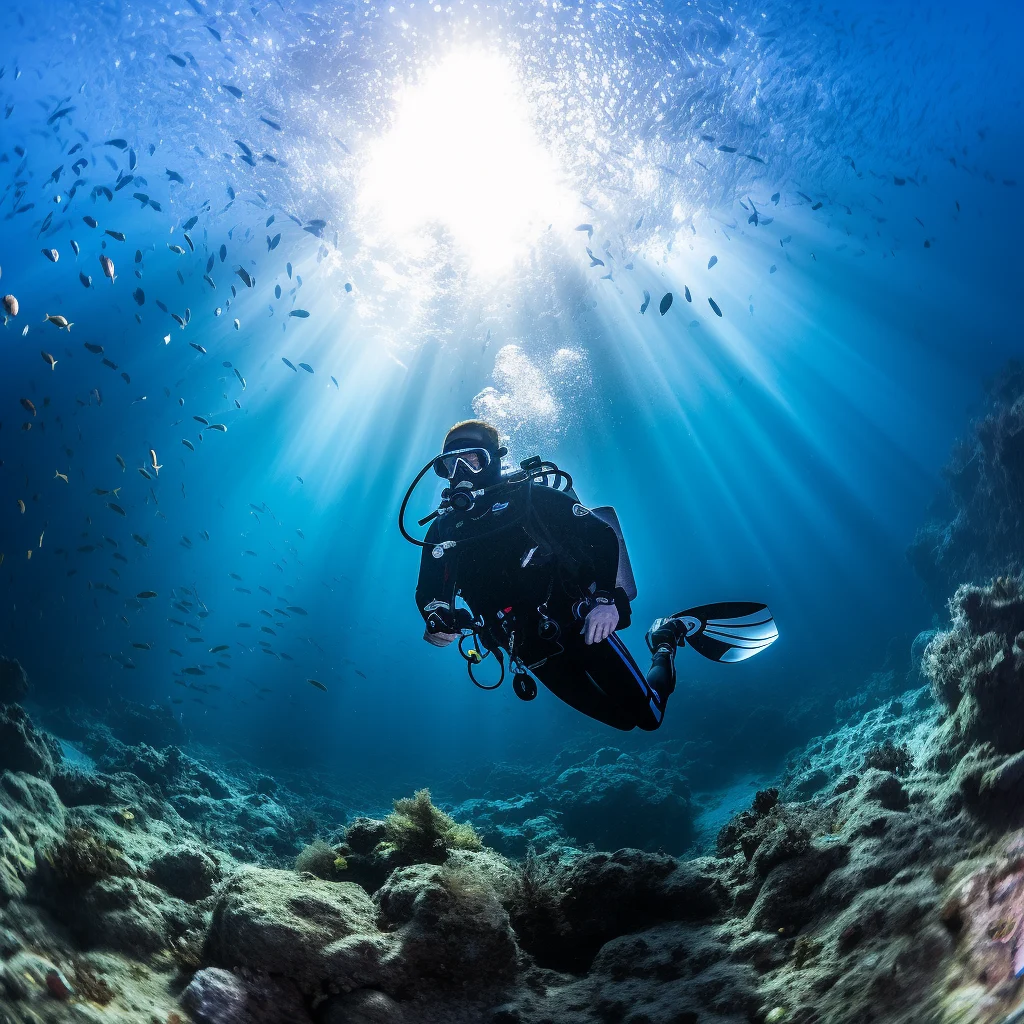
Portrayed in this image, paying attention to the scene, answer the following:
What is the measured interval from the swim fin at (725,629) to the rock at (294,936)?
11.7 feet

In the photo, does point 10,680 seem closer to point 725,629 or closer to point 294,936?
point 294,936

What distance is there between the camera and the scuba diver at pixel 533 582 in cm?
409

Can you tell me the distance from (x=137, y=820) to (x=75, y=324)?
1228 inches

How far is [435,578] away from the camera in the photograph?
4645 millimetres

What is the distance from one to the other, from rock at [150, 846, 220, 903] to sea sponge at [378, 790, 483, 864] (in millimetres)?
1930

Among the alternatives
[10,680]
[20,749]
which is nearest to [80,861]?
[20,749]

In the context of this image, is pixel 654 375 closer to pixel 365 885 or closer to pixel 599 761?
pixel 599 761

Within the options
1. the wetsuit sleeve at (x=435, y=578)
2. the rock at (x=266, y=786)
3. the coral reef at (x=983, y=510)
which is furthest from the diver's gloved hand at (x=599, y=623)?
the rock at (x=266, y=786)

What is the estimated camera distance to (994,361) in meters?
39.6

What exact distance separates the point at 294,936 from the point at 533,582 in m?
2.83

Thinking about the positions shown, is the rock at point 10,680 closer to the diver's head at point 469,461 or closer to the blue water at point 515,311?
the blue water at point 515,311

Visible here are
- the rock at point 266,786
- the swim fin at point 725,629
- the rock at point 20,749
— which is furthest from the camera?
the rock at point 266,786

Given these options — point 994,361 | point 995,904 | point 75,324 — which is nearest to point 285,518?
point 75,324

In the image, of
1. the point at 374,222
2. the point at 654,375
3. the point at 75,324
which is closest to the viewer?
the point at 374,222
